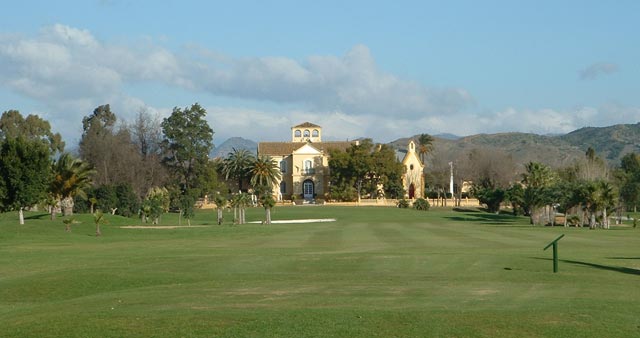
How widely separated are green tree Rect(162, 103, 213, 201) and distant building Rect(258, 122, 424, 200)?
16.2m

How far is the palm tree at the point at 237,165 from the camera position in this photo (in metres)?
120

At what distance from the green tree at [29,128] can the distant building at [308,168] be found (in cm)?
3246

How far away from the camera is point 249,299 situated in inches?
691

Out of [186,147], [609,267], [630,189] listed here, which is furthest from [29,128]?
[609,267]

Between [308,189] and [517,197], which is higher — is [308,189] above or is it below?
above

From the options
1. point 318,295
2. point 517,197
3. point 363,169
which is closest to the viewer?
point 318,295

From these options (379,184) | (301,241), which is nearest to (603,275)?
(301,241)

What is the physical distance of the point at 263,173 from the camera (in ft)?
377

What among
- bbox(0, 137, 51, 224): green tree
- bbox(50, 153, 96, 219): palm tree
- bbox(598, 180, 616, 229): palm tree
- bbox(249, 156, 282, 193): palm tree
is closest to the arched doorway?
bbox(249, 156, 282, 193): palm tree

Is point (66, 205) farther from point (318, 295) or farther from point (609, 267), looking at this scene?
point (318, 295)

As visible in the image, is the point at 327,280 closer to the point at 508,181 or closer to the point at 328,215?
the point at 328,215

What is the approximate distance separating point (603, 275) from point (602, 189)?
54798mm

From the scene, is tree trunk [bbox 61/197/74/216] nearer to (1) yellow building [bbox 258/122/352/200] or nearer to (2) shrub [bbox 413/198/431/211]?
(2) shrub [bbox 413/198/431/211]

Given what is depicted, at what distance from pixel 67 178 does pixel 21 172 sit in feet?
40.7
